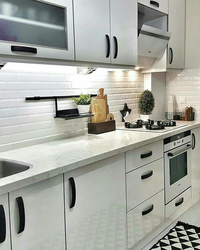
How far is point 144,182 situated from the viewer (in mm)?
2346

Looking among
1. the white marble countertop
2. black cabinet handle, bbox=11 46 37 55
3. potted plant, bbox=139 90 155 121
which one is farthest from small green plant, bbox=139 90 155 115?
black cabinet handle, bbox=11 46 37 55

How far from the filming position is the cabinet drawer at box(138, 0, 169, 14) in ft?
9.04

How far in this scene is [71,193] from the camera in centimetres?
166

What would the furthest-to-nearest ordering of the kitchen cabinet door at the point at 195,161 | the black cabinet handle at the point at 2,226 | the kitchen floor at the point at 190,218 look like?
the kitchen cabinet door at the point at 195,161, the kitchen floor at the point at 190,218, the black cabinet handle at the point at 2,226

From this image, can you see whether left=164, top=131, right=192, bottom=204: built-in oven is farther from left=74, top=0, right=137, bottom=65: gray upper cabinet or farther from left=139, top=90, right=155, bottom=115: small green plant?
left=74, top=0, right=137, bottom=65: gray upper cabinet

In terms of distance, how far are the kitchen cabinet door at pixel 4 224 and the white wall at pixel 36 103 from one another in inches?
30.5

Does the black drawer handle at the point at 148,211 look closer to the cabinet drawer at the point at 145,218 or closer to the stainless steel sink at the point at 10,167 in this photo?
the cabinet drawer at the point at 145,218

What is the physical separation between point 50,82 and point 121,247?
1.37 meters

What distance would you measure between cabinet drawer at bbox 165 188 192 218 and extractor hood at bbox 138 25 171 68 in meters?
1.43

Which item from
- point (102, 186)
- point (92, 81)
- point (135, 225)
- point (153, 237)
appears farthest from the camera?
point (92, 81)

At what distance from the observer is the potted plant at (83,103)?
2525 mm

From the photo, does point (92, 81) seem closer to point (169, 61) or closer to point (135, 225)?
point (169, 61)

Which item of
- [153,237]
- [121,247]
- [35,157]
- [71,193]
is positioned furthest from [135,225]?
[35,157]

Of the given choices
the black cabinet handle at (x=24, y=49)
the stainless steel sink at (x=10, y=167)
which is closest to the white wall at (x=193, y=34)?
the black cabinet handle at (x=24, y=49)
